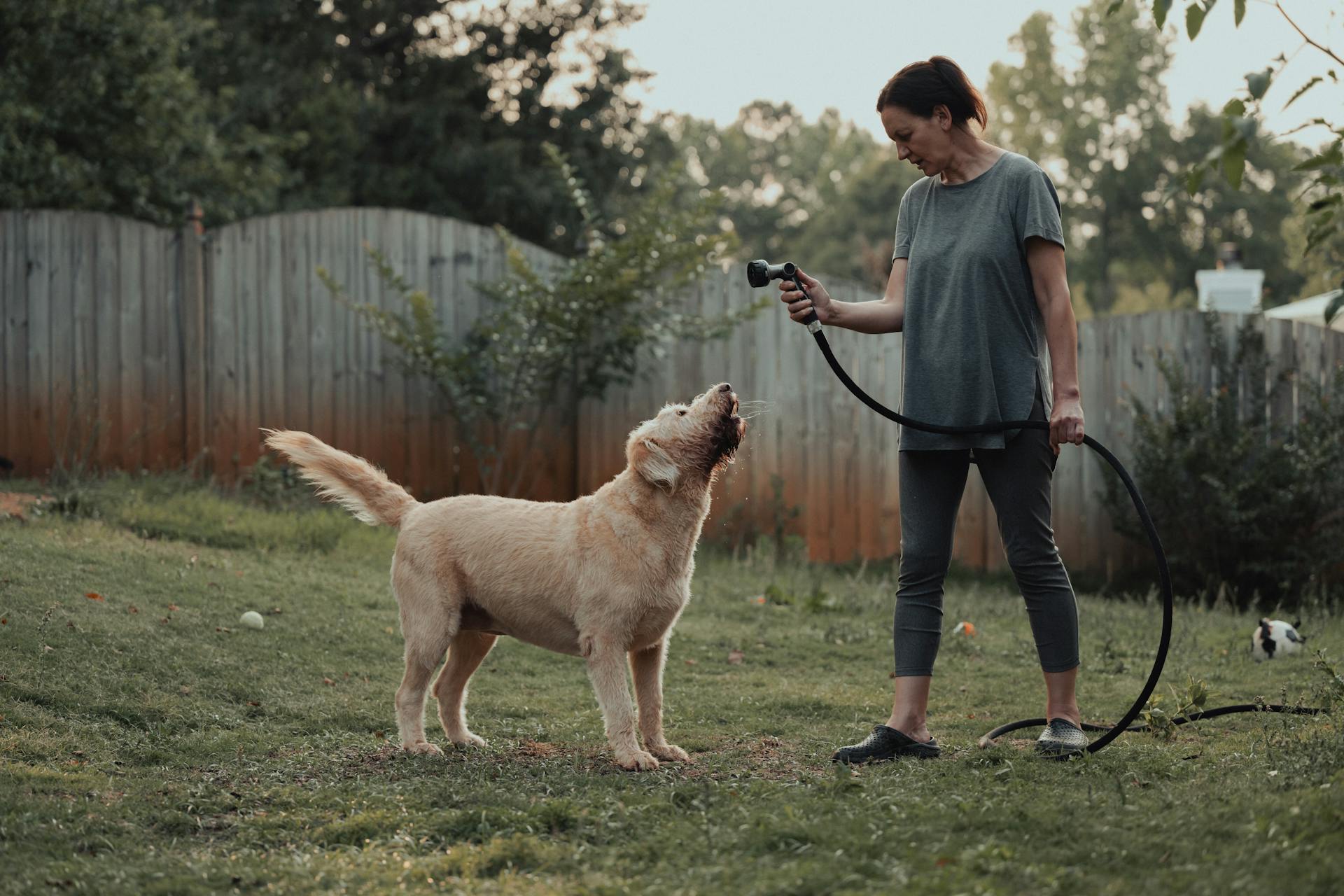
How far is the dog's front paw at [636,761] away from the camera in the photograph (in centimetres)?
417

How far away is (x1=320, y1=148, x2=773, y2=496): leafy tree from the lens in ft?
31.6

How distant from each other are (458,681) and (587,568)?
0.87 metres

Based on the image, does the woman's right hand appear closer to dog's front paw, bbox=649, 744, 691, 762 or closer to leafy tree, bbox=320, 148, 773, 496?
dog's front paw, bbox=649, 744, 691, 762

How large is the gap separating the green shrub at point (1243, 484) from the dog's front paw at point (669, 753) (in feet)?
18.3

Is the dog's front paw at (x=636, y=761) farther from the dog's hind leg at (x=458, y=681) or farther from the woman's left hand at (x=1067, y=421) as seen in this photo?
the woman's left hand at (x=1067, y=421)

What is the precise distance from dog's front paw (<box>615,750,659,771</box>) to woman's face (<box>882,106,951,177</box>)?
2.28 metres

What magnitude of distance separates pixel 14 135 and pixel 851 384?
9.77m

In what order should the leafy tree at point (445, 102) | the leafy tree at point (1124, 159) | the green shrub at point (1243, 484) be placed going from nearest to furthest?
the green shrub at point (1243, 484) < the leafy tree at point (445, 102) < the leafy tree at point (1124, 159)

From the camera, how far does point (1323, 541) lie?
8789 mm

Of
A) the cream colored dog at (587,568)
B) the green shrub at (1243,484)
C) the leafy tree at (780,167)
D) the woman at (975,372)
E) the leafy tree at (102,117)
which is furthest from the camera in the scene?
the leafy tree at (780,167)

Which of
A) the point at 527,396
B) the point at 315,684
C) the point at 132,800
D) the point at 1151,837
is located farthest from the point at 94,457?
the point at 1151,837

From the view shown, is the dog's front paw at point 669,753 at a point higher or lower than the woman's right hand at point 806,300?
lower

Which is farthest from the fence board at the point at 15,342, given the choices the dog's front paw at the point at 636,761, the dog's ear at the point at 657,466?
the dog's front paw at the point at 636,761

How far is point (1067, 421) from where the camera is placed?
399 cm
